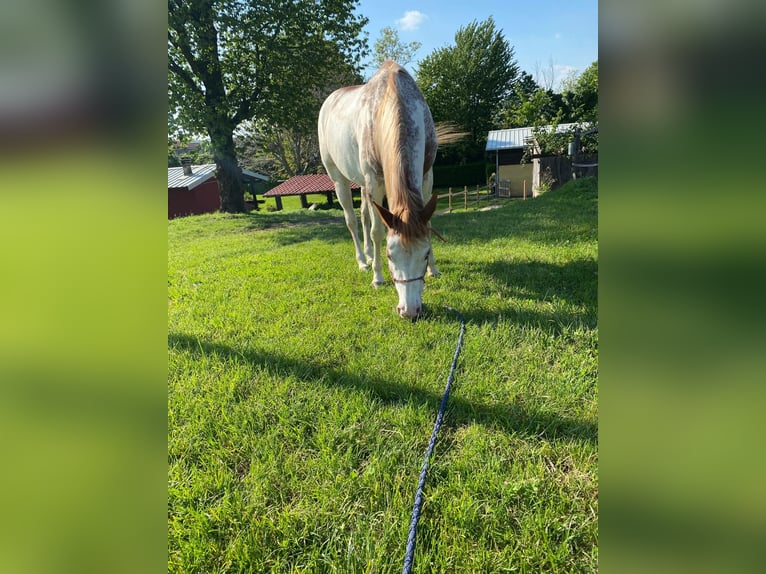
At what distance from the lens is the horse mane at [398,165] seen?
294cm

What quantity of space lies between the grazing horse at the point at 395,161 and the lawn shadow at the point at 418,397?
95 centimetres

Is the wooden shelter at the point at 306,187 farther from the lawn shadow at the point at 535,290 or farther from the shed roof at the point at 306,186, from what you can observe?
the lawn shadow at the point at 535,290

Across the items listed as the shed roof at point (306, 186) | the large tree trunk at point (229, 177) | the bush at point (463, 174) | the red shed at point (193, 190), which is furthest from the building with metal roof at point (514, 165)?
the red shed at point (193, 190)

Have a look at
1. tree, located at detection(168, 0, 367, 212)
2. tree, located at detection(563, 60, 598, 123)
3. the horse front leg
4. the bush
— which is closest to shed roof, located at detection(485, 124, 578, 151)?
the bush

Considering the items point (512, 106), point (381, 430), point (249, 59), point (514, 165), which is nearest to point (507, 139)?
point (514, 165)

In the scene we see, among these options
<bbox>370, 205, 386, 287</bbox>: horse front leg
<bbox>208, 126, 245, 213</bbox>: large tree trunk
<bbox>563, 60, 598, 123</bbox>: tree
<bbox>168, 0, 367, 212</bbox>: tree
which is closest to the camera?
<bbox>370, 205, 386, 287</bbox>: horse front leg

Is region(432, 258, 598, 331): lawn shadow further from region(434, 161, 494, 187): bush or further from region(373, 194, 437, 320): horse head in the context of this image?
region(434, 161, 494, 187): bush

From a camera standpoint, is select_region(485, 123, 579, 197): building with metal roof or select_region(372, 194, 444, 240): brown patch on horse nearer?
select_region(372, 194, 444, 240): brown patch on horse

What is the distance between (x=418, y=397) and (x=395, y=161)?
2.00 metres

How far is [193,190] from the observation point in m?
23.5

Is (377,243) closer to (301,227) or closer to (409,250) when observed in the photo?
(409,250)

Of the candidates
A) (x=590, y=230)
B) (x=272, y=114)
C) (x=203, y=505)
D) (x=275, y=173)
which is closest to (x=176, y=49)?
(x=272, y=114)

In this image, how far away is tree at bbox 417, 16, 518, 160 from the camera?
1204 inches

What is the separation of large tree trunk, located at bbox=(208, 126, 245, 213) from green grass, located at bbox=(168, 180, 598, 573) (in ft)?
37.0
